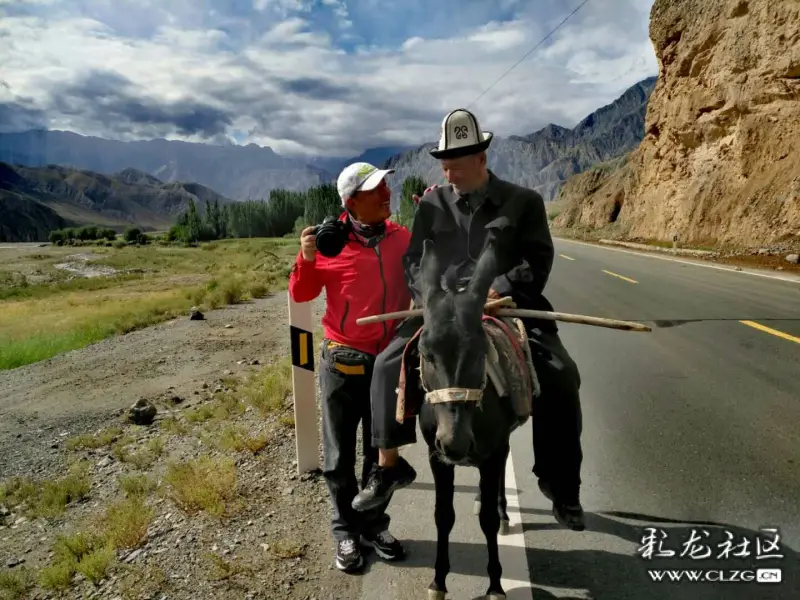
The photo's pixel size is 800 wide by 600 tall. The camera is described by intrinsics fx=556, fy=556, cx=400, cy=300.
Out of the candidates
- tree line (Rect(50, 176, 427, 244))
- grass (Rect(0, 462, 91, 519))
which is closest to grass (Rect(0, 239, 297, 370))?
grass (Rect(0, 462, 91, 519))

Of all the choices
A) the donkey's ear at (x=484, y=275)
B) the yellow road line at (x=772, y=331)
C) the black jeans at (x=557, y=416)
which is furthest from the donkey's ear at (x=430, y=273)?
the yellow road line at (x=772, y=331)

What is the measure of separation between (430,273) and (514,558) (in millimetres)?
2004

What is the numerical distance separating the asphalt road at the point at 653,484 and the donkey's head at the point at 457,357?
127cm

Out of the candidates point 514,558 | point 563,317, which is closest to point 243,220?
point 514,558

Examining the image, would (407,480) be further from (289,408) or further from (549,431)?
(289,408)

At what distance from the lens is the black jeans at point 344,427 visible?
353 centimetres

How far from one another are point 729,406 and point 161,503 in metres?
5.65

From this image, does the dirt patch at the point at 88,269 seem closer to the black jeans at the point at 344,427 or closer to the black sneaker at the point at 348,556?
the black jeans at the point at 344,427

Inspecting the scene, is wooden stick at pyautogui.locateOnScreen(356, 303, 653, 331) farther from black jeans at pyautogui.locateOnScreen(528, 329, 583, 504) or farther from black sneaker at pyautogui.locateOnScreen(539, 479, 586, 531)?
black sneaker at pyautogui.locateOnScreen(539, 479, 586, 531)

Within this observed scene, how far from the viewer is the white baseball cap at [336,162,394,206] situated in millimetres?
3367

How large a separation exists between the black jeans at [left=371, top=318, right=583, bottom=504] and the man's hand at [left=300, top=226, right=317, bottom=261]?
0.76 m

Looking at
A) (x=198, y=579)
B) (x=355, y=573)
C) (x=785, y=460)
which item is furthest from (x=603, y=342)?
(x=198, y=579)

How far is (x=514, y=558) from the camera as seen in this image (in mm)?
3506

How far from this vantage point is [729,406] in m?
5.86
